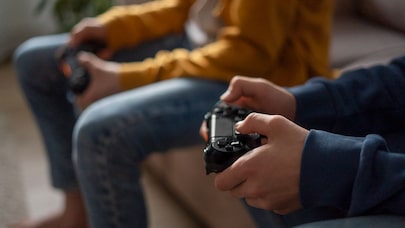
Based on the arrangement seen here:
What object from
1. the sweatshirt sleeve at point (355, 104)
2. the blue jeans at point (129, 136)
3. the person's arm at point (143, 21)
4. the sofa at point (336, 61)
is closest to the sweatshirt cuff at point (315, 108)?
the sweatshirt sleeve at point (355, 104)

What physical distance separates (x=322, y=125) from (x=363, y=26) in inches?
26.7

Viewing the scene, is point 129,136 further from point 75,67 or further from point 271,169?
point 271,169

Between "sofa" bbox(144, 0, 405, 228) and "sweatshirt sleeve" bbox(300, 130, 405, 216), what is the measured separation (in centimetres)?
51

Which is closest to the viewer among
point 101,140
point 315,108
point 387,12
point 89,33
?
point 315,108

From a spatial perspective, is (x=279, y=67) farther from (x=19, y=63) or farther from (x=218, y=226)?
(x=19, y=63)

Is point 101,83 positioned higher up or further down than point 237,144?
further down

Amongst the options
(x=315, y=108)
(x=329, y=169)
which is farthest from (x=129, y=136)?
(x=329, y=169)

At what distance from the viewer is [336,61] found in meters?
1.16

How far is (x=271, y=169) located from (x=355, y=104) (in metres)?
0.22

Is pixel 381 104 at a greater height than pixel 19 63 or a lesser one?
greater

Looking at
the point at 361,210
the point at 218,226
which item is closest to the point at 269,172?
the point at 361,210

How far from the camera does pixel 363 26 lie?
133cm

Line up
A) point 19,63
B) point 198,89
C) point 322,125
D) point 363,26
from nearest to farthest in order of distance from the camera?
point 322,125 → point 198,89 → point 19,63 → point 363,26

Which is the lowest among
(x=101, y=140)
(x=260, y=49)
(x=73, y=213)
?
(x=73, y=213)
